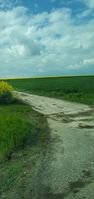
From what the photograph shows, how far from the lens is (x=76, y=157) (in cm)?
972

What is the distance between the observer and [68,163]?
9250 mm

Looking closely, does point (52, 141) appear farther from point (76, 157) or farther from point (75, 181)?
point (75, 181)

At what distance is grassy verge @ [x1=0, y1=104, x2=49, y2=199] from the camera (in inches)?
317

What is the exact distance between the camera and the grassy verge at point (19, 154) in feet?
26.4

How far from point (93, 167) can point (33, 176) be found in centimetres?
135

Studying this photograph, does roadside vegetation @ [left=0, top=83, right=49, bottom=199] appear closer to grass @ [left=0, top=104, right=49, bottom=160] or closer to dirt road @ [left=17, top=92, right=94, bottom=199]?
grass @ [left=0, top=104, right=49, bottom=160]

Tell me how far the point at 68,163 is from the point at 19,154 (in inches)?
68.1

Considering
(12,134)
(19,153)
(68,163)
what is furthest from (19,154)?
(68,163)

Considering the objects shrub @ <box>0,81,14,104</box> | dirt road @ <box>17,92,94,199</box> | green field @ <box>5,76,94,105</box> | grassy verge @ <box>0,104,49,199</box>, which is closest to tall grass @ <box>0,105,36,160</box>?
grassy verge @ <box>0,104,49,199</box>

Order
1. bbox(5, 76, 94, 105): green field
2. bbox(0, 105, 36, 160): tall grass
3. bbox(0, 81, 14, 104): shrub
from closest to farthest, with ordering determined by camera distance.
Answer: bbox(0, 105, 36, 160): tall grass
bbox(0, 81, 14, 104): shrub
bbox(5, 76, 94, 105): green field

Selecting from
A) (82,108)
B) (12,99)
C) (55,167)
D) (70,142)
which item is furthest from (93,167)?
(12,99)

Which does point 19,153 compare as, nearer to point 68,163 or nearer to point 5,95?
point 68,163

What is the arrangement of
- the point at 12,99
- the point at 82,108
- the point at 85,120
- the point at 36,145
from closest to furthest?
the point at 36,145
the point at 85,120
the point at 82,108
the point at 12,99

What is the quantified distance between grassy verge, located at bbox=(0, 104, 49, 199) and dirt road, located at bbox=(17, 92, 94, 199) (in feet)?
0.72
